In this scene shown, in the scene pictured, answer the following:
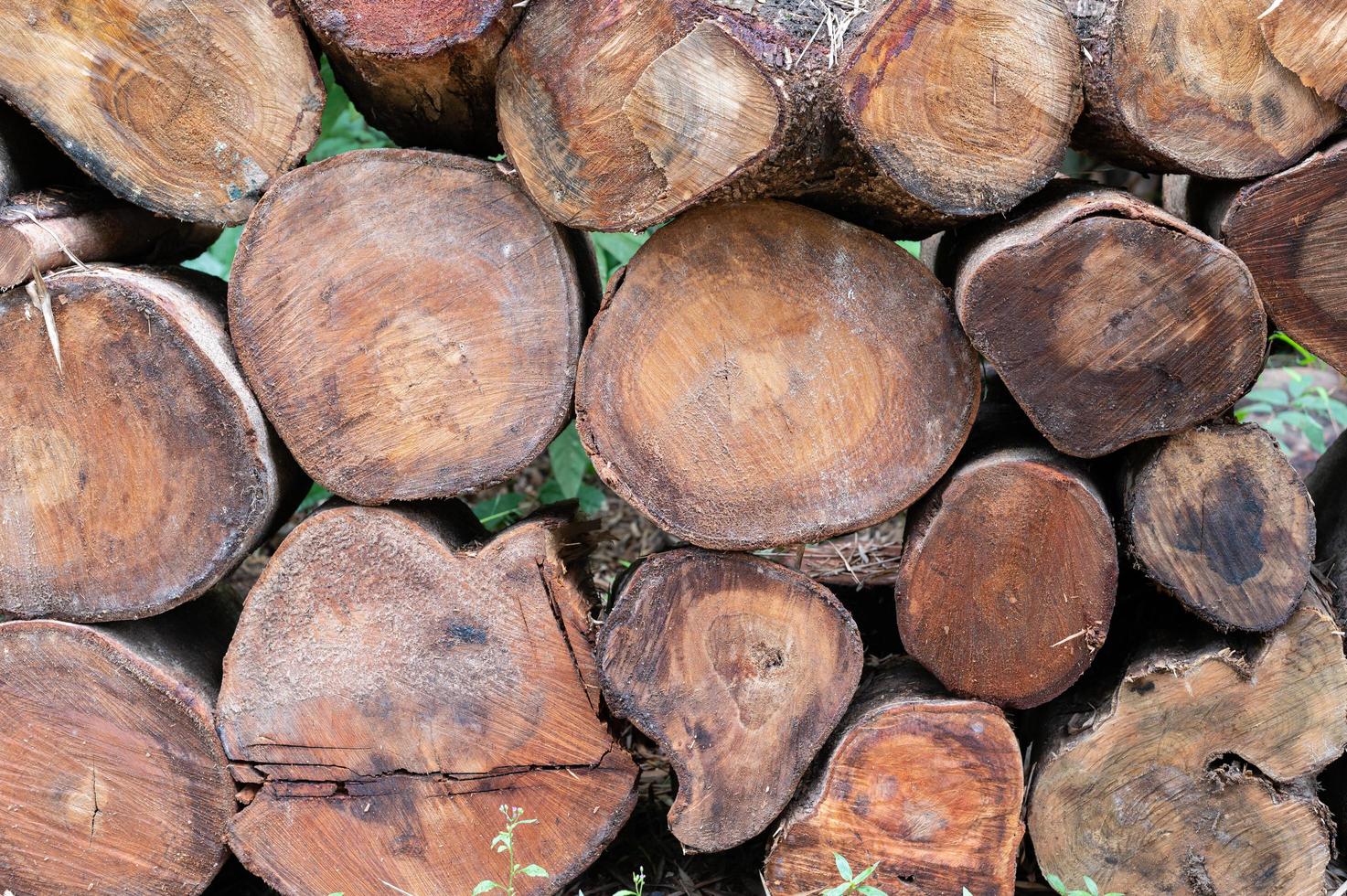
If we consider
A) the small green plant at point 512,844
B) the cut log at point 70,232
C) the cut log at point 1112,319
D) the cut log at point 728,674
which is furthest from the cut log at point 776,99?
the small green plant at point 512,844

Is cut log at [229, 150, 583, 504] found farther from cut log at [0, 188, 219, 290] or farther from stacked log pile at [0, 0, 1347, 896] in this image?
cut log at [0, 188, 219, 290]

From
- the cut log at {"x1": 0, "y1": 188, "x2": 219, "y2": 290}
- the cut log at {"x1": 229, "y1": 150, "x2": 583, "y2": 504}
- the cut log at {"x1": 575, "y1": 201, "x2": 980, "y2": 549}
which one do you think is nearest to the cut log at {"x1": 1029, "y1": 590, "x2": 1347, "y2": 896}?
the cut log at {"x1": 575, "y1": 201, "x2": 980, "y2": 549}

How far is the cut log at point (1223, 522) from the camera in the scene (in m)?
1.96

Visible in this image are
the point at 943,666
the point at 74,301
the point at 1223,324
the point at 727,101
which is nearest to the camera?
the point at 727,101

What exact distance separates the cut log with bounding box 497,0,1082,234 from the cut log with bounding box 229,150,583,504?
184 mm

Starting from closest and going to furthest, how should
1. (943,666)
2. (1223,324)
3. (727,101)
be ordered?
(727,101)
(1223,324)
(943,666)

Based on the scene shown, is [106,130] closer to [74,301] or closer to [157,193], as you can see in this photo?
[157,193]

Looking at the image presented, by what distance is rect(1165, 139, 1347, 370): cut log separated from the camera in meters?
1.89

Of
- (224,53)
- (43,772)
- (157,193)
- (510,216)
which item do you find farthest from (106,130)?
(43,772)

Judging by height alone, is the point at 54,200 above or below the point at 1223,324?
above

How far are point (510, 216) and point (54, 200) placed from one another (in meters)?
0.91

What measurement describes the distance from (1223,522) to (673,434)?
1005 mm

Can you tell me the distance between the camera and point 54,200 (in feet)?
6.91

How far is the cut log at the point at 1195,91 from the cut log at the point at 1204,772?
87 centimetres
